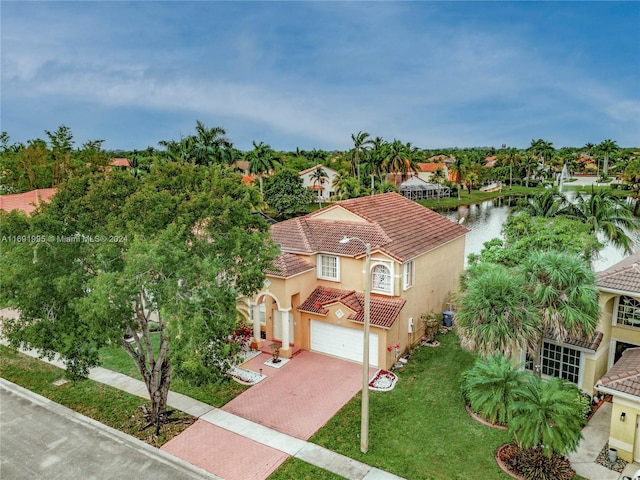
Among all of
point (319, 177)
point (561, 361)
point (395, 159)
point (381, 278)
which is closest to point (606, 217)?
point (561, 361)

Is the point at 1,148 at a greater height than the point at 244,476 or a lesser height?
greater

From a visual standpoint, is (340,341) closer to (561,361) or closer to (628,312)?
(561,361)

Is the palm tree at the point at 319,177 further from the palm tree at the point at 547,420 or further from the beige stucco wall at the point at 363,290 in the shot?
the palm tree at the point at 547,420

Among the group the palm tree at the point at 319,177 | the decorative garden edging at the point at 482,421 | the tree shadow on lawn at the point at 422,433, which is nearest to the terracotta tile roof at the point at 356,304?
the tree shadow on lawn at the point at 422,433

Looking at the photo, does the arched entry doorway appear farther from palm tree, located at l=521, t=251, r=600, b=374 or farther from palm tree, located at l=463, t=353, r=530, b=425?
palm tree, located at l=521, t=251, r=600, b=374

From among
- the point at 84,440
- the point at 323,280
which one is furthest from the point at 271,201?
the point at 84,440

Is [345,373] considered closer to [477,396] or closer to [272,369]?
[272,369]

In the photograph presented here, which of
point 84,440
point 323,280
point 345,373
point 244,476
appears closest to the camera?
point 244,476

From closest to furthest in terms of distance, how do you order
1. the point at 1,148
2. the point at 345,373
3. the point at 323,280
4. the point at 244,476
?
the point at 244,476, the point at 345,373, the point at 323,280, the point at 1,148
